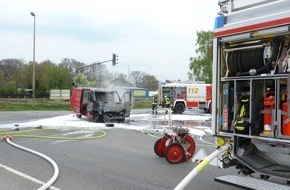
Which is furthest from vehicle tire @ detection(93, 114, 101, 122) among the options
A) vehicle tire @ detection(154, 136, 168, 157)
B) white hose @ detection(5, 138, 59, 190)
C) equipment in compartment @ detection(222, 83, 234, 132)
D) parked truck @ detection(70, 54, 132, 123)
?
equipment in compartment @ detection(222, 83, 234, 132)

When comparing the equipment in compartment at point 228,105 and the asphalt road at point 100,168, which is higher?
the equipment in compartment at point 228,105

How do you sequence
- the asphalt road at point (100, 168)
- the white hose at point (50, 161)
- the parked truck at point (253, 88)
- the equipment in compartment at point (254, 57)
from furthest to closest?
the asphalt road at point (100, 168)
the white hose at point (50, 161)
the equipment in compartment at point (254, 57)
the parked truck at point (253, 88)

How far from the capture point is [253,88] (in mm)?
5086

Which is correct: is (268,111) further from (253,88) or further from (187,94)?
(187,94)

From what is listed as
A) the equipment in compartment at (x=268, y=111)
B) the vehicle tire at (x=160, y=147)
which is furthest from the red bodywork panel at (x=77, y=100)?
the equipment in compartment at (x=268, y=111)

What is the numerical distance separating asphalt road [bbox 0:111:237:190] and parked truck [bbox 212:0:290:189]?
127 centimetres

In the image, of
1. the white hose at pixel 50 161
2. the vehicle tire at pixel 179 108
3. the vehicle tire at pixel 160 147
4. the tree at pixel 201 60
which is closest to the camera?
the white hose at pixel 50 161

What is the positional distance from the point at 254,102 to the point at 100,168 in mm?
3889

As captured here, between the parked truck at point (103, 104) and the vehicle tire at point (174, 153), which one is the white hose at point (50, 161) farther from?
the parked truck at point (103, 104)

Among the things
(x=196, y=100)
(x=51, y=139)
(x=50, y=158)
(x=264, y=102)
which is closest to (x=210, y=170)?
(x=264, y=102)

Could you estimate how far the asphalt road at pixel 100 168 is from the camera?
6441 millimetres

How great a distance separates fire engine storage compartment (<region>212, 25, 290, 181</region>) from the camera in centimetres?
478

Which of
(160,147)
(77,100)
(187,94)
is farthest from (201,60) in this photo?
(160,147)

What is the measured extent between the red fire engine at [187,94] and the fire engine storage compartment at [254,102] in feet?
85.8
